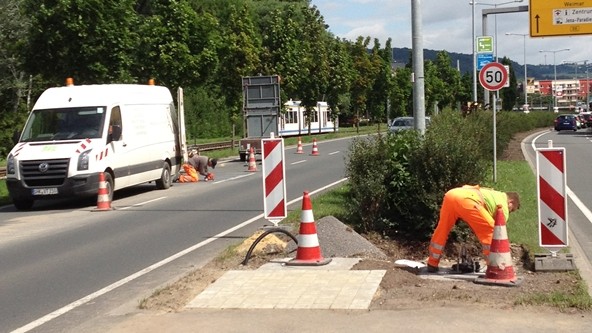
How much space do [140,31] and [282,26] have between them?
70.9 feet

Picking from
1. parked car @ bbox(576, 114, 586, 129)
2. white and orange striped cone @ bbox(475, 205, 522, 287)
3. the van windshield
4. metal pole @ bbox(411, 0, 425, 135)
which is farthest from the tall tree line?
white and orange striped cone @ bbox(475, 205, 522, 287)

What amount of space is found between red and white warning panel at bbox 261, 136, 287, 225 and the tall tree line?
54.4 feet

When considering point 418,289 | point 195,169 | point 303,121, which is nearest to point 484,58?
point 195,169

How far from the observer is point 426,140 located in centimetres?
1019

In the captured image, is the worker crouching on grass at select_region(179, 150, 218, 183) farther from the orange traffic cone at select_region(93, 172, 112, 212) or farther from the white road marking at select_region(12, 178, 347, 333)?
the white road marking at select_region(12, 178, 347, 333)

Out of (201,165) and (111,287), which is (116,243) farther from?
(201,165)

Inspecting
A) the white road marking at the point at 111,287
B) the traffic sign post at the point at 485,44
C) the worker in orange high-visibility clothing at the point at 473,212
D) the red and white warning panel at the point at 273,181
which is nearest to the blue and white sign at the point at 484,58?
the traffic sign post at the point at 485,44

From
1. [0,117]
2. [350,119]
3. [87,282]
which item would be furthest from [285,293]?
[350,119]

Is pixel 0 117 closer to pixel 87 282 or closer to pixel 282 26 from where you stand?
pixel 282 26

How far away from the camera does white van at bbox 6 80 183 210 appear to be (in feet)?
54.5

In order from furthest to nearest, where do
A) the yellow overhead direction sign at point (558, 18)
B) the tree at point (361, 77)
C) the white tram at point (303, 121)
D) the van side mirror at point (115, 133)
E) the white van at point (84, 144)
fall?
1. the tree at point (361, 77)
2. the white tram at point (303, 121)
3. the yellow overhead direction sign at point (558, 18)
4. the van side mirror at point (115, 133)
5. the white van at point (84, 144)

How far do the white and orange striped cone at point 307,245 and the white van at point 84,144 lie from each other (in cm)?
902

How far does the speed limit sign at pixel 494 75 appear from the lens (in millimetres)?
18984

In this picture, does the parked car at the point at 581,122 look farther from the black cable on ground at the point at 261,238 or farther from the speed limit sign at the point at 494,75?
the black cable on ground at the point at 261,238
